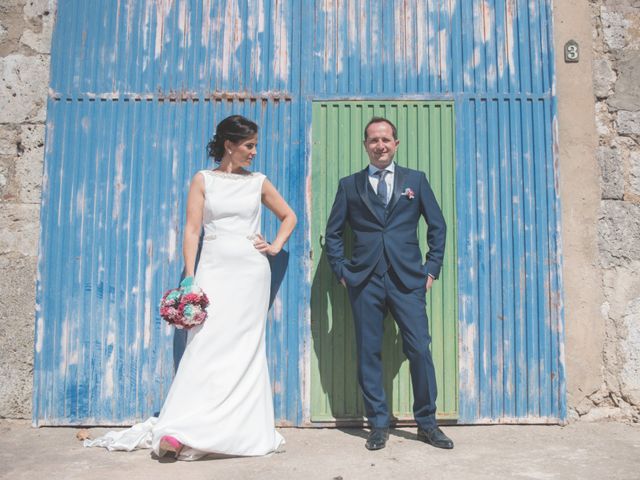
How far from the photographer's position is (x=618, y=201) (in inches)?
170

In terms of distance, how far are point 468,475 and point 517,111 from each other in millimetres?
2662

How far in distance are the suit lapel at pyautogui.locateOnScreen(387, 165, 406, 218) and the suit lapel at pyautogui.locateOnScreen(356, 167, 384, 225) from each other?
87 millimetres

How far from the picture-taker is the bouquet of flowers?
11.7 ft

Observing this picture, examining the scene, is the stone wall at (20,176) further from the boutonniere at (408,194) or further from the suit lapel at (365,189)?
the boutonniere at (408,194)

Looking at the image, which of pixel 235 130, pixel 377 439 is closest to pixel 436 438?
pixel 377 439

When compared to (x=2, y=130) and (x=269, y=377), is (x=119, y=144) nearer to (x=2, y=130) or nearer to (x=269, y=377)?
(x=2, y=130)

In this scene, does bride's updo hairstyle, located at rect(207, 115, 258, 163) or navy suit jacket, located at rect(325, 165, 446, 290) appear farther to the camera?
bride's updo hairstyle, located at rect(207, 115, 258, 163)

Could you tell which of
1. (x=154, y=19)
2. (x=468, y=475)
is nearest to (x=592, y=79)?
(x=468, y=475)

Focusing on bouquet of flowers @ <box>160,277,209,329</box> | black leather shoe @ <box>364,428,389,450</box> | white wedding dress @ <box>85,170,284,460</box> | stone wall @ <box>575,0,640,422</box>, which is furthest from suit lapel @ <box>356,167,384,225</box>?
stone wall @ <box>575,0,640,422</box>

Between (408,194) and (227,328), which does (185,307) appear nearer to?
(227,328)

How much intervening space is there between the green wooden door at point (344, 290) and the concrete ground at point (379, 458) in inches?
10.1

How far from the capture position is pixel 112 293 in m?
4.27

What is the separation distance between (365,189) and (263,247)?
0.80m

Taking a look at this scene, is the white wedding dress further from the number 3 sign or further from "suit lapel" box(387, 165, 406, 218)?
the number 3 sign
